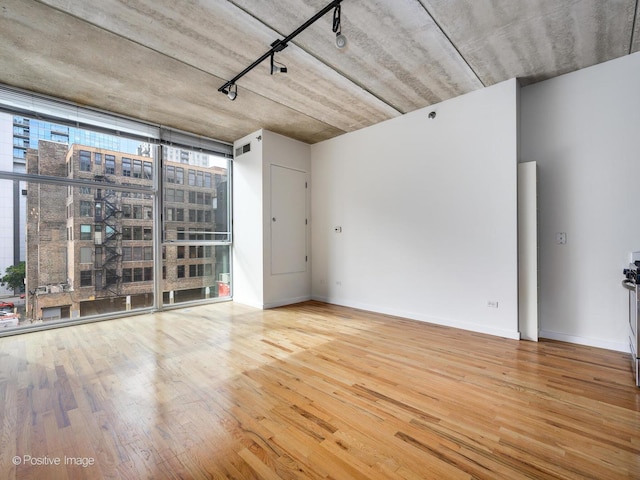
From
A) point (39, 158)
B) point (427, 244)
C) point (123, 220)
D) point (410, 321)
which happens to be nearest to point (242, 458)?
point (410, 321)

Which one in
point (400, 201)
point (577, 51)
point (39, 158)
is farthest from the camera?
point (400, 201)

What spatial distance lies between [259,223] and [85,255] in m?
2.54

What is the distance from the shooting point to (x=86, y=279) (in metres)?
4.24

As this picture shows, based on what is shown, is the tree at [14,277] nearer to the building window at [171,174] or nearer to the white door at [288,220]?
the building window at [171,174]

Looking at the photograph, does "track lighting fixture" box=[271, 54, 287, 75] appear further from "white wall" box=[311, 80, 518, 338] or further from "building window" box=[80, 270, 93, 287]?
"building window" box=[80, 270, 93, 287]

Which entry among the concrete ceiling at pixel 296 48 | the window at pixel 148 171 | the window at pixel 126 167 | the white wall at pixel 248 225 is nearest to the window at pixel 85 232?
the window at pixel 126 167

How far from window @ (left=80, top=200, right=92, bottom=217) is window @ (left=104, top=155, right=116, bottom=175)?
0.54 meters

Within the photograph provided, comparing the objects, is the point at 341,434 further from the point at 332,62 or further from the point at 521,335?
the point at 332,62

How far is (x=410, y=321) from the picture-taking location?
4.27 m

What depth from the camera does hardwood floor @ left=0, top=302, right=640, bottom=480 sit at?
154cm

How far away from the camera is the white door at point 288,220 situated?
5297 millimetres

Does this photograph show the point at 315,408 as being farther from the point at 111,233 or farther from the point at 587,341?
the point at 111,233

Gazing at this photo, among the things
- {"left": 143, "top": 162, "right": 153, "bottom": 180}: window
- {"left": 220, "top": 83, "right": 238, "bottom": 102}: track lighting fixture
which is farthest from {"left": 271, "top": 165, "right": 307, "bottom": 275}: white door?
{"left": 143, "top": 162, "right": 153, "bottom": 180}: window

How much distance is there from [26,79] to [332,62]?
11.6 ft
